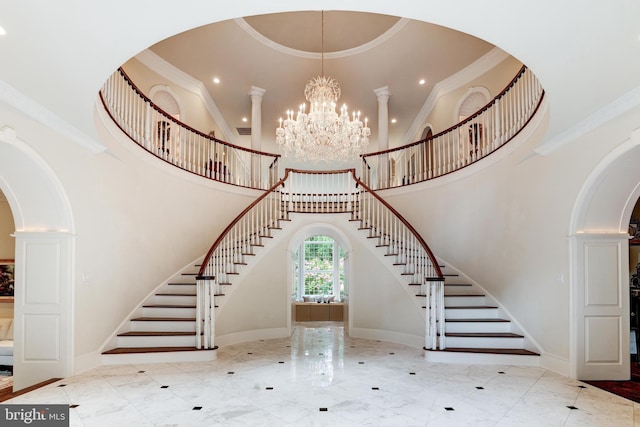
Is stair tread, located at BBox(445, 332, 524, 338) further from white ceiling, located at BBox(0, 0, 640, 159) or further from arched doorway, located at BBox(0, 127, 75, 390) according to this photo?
arched doorway, located at BBox(0, 127, 75, 390)

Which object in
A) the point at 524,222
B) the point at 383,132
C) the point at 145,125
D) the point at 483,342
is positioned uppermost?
the point at 383,132

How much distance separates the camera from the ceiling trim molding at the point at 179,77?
902cm

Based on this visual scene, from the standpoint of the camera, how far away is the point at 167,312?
656 cm

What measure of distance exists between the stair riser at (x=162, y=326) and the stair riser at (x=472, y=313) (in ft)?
13.5

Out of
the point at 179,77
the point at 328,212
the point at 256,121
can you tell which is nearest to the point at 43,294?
the point at 328,212

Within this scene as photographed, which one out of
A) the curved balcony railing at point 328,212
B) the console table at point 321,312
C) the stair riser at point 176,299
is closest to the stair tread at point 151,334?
the curved balcony railing at point 328,212

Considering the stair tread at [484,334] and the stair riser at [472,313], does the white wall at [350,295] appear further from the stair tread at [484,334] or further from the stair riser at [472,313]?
the stair tread at [484,334]

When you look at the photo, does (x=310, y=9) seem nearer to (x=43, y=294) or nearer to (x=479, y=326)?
(x=43, y=294)

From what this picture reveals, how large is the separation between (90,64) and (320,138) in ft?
12.5

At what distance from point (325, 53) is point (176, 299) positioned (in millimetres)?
6671

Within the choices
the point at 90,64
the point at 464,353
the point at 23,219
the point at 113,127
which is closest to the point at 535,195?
the point at 464,353

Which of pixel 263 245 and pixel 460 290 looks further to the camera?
pixel 263 245

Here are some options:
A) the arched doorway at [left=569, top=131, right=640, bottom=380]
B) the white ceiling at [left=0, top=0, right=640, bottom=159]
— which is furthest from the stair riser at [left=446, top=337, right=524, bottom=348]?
the white ceiling at [left=0, top=0, right=640, bottom=159]

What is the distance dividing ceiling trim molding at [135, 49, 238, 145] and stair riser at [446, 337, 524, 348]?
Answer: 329 inches
